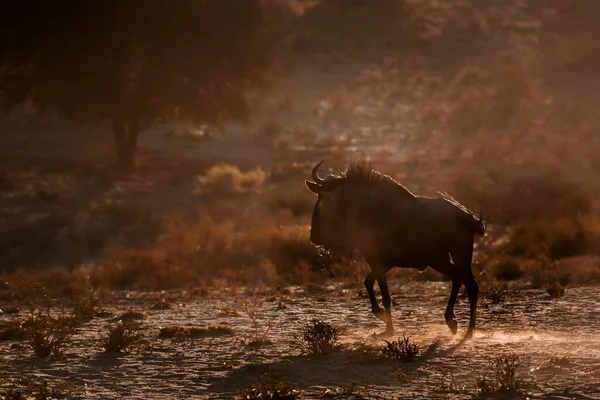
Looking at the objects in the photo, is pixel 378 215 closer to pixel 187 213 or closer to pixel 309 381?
A: pixel 309 381

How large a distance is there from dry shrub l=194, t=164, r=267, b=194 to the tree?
156 inches

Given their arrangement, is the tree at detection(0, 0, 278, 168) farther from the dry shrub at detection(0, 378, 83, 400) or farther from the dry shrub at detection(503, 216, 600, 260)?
the dry shrub at detection(0, 378, 83, 400)

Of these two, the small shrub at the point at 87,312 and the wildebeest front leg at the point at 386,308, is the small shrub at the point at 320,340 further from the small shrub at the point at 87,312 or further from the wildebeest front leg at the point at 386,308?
the small shrub at the point at 87,312

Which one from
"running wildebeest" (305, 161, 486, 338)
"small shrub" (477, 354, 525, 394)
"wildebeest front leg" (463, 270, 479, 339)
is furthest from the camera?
"wildebeest front leg" (463, 270, 479, 339)

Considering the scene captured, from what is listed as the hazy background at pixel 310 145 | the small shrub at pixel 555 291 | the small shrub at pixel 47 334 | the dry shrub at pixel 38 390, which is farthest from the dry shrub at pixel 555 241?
the dry shrub at pixel 38 390

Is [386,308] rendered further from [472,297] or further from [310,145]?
[310,145]

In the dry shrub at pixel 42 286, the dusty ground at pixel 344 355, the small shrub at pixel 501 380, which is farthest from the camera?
the dry shrub at pixel 42 286

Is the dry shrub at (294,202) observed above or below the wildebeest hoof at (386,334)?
above

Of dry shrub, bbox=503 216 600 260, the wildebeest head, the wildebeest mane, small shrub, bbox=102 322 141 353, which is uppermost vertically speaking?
the wildebeest mane

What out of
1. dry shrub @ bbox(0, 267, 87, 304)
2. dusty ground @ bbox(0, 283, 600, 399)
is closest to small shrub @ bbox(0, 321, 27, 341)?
dusty ground @ bbox(0, 283, 600, 399)

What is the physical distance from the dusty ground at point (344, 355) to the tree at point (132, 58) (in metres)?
19.3

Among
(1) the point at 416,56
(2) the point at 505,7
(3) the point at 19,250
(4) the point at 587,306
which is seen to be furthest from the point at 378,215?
(2) the point at 505,7

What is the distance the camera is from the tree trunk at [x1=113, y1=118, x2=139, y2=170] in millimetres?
34450

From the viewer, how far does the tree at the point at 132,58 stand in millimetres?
32562
